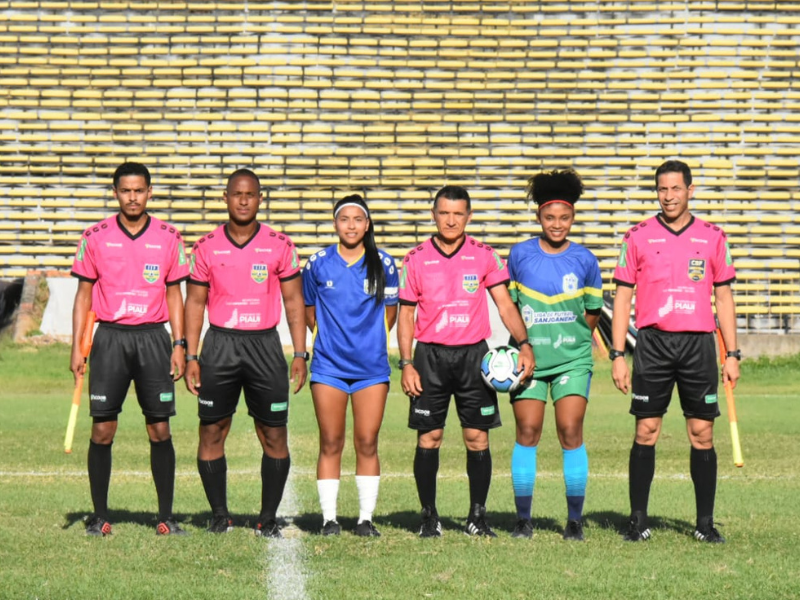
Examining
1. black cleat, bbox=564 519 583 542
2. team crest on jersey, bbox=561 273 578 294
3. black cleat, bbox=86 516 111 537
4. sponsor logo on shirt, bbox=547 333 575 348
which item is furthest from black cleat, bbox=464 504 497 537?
black cleat, bbox=86 516 111 537

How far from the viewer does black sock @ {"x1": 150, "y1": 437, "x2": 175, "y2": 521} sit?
7492 millimetres

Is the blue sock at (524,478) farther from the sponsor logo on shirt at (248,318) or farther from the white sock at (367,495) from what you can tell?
the sponsor logo on shirt at (248,318)

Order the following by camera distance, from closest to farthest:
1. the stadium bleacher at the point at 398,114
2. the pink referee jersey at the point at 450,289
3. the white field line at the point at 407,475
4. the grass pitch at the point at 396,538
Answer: the grass pitch at the point at 396,538
the pink referee jersey at the point at 450,289
the white field line at the point at 407,475
the stadium bleacher at the point at 398,114

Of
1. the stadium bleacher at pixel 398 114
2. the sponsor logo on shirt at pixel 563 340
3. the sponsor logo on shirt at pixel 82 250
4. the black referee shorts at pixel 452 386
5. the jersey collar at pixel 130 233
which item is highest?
the stadium bleacher at pixel 398 114

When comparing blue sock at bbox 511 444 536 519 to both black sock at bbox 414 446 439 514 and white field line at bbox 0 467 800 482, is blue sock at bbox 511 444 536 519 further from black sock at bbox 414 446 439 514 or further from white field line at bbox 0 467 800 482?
white field line at bbox 0 467 800 482

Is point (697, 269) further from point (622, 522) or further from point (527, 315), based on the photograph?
point (622, 522)

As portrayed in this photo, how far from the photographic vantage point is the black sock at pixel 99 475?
7.42m

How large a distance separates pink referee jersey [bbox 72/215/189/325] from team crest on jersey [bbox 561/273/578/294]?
2.27m

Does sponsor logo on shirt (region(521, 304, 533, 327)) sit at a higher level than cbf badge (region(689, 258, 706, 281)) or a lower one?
lower

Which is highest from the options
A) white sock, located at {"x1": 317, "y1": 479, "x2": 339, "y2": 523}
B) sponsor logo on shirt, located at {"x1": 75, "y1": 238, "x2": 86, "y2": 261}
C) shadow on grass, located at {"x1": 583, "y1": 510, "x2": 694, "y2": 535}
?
sponsor logo on shirt, located at {"x1": 75, "y1": 238, "x2": 86, "y2": 261}

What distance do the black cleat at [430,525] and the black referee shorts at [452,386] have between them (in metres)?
0.49

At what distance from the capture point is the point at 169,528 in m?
7.36

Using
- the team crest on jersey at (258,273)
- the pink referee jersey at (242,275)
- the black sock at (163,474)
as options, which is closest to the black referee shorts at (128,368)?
the black sock at (163,474)

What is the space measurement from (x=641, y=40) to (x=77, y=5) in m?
10.4
